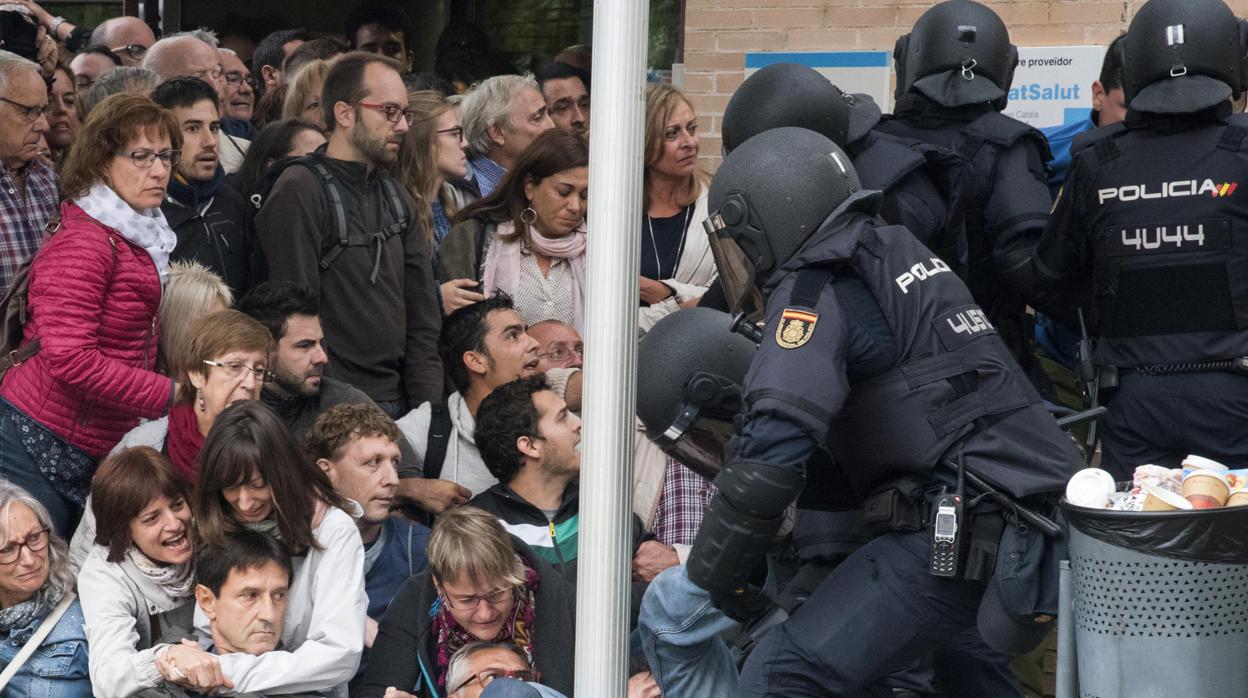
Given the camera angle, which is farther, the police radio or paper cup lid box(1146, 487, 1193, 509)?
the police radio

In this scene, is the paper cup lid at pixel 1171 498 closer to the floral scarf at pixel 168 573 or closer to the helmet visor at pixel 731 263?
the helmet visor at pixel 731 263

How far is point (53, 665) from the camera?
170 inches

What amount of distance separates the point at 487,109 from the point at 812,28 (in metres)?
1.56

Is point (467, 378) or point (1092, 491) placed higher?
point (1092, 491)

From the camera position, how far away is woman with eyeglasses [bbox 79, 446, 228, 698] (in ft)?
14.2

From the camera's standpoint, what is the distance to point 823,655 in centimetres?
361

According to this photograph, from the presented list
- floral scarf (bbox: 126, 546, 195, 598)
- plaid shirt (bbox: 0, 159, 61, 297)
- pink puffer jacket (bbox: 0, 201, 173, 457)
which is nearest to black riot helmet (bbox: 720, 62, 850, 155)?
pink puffer jacket (bbox: 0, 201, 173, 457)

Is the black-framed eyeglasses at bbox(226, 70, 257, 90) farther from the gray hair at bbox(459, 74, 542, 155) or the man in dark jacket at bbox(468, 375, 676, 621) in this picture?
the man in dark jacket at bbox(468, 375, 676, 621)

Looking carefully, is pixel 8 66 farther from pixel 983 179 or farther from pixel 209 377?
pixel 983 179

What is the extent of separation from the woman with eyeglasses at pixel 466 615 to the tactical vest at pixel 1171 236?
1.73 m

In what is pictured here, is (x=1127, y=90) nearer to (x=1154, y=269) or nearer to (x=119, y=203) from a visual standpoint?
(x=1154, y=269)

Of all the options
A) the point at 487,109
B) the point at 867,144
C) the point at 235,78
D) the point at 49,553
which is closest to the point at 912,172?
the point at 867,144

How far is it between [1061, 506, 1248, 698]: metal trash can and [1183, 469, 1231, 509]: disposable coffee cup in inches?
2.9

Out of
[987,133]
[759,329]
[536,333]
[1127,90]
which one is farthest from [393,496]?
[1127,90]
